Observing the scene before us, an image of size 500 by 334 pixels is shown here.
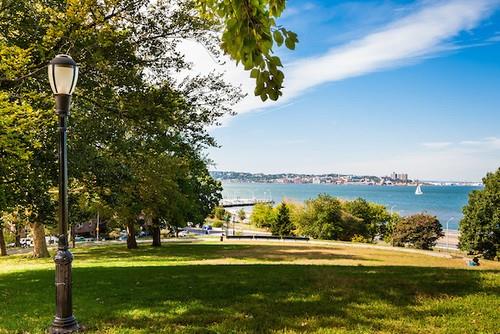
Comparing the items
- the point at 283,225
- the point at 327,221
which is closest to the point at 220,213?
the point at 283,225

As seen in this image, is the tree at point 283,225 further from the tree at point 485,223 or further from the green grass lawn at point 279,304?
the green grass lawn at point 279,304

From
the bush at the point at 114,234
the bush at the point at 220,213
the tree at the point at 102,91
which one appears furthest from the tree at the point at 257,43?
the bush at the point at 220,213

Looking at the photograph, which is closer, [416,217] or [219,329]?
[219,329]

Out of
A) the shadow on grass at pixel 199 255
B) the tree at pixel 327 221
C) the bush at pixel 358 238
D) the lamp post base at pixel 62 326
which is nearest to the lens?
the lamp post base at pixel 62 326

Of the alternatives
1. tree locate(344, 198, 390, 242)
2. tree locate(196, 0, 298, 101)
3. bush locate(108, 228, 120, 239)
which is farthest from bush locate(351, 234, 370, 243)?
tree locate(196, 0, 298, 101)

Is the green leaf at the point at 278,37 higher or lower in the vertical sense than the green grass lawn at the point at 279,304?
higher

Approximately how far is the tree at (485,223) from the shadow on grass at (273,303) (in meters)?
37.0

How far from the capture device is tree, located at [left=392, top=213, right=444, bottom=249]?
65250mm

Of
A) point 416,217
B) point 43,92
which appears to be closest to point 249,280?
point 43,92

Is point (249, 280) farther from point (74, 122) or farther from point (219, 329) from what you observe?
point (74, 122)

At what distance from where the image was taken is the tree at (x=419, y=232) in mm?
65250

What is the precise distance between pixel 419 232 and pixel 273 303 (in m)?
63.8

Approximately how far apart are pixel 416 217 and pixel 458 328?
6526 cm

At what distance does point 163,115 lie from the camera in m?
13.5
